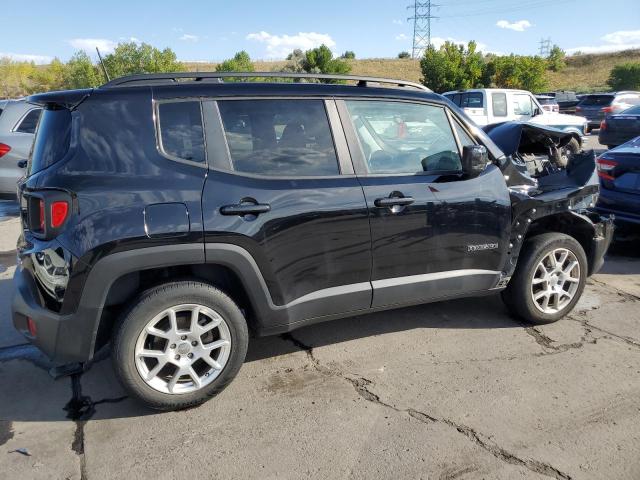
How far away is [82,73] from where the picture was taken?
48969 millimetres

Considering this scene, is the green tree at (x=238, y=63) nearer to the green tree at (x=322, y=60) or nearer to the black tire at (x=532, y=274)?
the green tree at (x=322, y=60)

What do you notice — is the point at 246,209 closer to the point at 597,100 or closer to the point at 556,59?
the point at 597,100

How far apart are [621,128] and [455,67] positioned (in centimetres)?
2187

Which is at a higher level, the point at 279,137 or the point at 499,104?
the point at 499,104

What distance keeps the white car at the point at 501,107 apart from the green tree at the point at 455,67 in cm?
1974

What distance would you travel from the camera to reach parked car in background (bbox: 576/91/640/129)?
21266 millimetres

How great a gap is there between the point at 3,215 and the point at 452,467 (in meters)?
8.29

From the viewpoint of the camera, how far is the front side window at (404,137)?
347cm

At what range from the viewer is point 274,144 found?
3.18 metres

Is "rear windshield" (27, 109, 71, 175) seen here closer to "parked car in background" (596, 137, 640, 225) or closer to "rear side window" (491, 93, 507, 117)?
"parked car in background" (596, 137, 640, 225)

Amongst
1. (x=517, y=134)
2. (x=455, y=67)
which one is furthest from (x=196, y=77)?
(x=455, y=67)

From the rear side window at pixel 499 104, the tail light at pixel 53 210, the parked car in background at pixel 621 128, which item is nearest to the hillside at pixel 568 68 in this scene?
the rear side window at pixel 499 104

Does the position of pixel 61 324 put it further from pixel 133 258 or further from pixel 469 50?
pixel 469 50

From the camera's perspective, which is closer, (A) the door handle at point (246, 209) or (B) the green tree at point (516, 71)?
(A) the door handle at point (246, 209)
